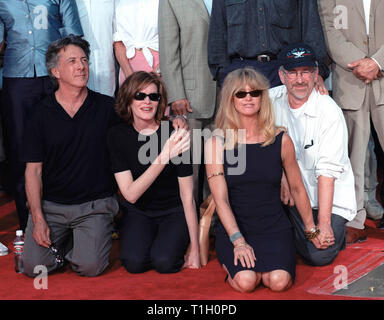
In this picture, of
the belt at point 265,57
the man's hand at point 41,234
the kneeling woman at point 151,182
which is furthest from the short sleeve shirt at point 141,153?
the belt at point 265,57

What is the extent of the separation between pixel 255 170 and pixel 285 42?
1.03 metres

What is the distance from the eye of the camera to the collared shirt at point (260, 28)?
165 inches

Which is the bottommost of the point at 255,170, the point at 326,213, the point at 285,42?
the point at 326,213

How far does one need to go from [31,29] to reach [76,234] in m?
1.44

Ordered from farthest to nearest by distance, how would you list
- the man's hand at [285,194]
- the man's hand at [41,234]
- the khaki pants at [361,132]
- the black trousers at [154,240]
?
the khaki pants at [361,132] → the man's hand at [285,194] → the man's hand at [41,234] → the black trousers at [154,240]

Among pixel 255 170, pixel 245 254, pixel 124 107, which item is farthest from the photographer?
pixel 124 107

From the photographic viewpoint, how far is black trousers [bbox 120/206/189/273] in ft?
12.3

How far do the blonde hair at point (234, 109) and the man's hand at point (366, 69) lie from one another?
98 centimetres

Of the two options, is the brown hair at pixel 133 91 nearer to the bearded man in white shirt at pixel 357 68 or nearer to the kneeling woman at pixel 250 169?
the kneeling woman at pixel 250 169

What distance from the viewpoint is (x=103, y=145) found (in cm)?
401

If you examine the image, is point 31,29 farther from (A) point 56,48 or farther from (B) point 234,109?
(B) point 234,109

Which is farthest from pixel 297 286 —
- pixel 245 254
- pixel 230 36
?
pixel 230 36

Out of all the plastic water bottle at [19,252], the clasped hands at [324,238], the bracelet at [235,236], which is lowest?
the plastic water bottle at [19,252]
